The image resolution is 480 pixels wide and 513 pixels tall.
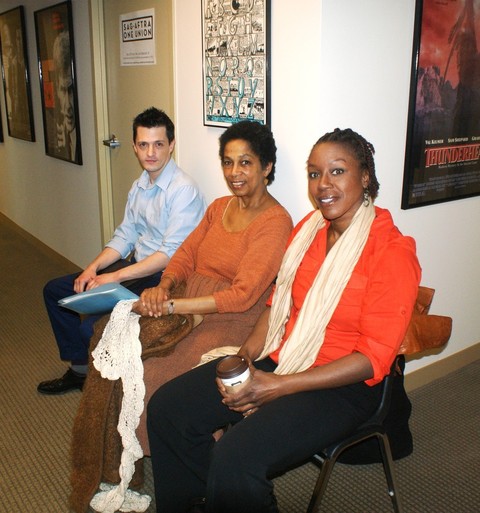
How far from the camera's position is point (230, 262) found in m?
2.18

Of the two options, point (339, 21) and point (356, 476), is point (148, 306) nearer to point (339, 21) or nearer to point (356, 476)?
point (356, 476)

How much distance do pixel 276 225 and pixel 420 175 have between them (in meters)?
0.79

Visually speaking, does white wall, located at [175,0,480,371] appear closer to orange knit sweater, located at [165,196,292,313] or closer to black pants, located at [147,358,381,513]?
orange knit sweater, located at [165,196,292,313]

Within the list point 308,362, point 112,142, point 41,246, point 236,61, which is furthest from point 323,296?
point 41,246

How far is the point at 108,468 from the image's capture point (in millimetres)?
2074

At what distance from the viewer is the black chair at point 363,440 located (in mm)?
1644

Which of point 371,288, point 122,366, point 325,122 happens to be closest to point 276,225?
point 325,122

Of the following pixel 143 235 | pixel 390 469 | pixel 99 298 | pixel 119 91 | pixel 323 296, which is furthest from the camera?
pixel 119 91

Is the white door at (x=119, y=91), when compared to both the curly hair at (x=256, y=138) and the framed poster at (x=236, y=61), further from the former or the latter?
the curly hair at (x=256, y=138)

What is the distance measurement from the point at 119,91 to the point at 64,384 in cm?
178

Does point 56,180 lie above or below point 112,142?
below

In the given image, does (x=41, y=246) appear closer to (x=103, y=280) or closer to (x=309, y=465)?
(x=103, y=280)

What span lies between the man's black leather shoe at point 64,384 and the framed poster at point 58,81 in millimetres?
1776

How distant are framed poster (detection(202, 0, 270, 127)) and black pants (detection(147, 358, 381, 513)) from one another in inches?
43.0
